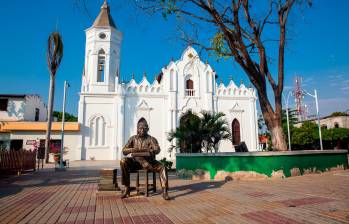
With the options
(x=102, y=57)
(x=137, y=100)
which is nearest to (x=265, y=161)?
(x=137, y=100)

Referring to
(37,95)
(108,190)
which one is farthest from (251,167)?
(37,95)

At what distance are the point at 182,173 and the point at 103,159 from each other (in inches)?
708

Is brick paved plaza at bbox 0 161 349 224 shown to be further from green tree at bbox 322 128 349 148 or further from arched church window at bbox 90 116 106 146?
green tree at bbox 322 128 349 148

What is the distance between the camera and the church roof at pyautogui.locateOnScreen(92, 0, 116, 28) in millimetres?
30477

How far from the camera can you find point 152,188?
6641 mm

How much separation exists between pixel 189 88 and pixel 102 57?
11019 millimetres

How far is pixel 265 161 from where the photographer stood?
9266 millimetres

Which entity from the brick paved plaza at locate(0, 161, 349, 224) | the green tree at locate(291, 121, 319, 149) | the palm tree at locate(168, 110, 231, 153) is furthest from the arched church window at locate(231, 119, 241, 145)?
the brick paved plaza at locate(0, 161, 349, 224)

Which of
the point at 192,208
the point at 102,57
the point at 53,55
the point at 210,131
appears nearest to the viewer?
the point at 192,208

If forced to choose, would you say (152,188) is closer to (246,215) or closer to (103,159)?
(246,215)

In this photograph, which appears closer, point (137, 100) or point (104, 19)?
point (137, 100)

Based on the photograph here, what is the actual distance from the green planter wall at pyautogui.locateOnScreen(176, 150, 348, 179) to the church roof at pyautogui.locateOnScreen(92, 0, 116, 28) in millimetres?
24930

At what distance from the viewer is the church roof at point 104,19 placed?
30477 millimetres

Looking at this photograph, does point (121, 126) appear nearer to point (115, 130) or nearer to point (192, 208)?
point (115, 130)
